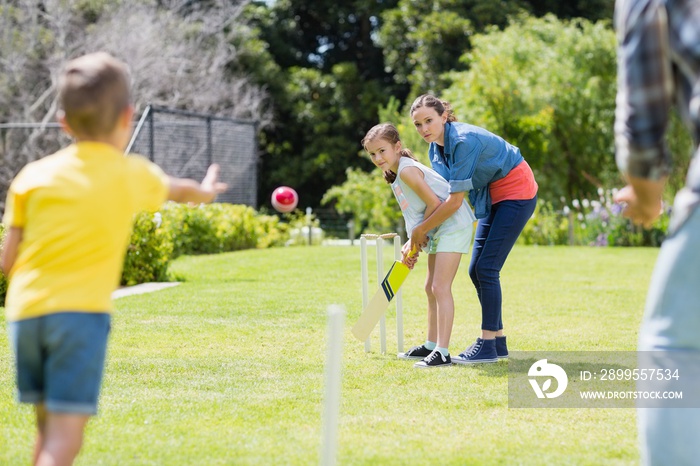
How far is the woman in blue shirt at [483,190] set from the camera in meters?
5.86

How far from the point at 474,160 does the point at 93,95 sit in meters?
3.44

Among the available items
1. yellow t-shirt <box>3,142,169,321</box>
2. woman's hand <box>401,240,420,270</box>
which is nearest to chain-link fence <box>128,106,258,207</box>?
woman's hand <box>401,240,420,270</box>

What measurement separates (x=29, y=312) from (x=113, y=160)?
0.52 m

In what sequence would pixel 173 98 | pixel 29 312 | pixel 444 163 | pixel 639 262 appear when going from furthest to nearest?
1. pixel 173 98
2. pixel 639 262
3. pixel 444 163
4. pixel 29 312

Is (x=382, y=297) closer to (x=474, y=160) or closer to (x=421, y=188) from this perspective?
(x=421, y=188)

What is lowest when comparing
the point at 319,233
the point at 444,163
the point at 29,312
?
the point at 319,233

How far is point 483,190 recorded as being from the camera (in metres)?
6.14

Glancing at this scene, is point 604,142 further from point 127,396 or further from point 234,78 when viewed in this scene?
point 127,396

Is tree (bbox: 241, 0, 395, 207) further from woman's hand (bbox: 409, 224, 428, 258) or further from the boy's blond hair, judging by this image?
the boy's blond hair

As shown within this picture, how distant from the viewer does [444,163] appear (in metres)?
6.18

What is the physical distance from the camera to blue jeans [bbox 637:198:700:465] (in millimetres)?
2406

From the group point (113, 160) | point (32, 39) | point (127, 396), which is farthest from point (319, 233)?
point (113, 160)

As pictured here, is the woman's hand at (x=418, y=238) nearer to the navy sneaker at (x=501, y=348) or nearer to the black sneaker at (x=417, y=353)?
the black sneaker at (x=417, y=353)

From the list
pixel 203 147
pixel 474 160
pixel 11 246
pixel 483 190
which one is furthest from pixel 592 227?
pixel 11 246
